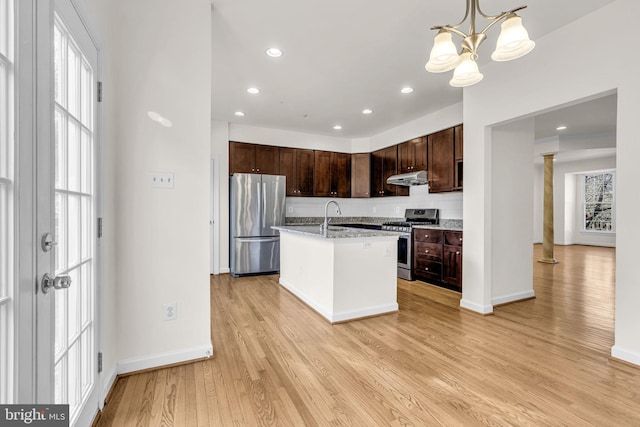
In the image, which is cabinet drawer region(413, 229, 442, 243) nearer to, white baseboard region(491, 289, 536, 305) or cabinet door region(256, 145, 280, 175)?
white baseboard region(491, 289, 536, 305)

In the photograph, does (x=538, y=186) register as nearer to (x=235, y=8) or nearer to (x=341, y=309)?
(x=341, y=309)

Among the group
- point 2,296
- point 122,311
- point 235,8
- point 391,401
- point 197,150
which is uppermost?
point 235,8

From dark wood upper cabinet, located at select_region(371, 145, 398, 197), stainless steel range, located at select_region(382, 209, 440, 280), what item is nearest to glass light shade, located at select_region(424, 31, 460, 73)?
stainless steel range, located at select_region(382, 209, 440, 280)

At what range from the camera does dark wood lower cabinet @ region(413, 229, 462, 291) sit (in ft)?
13.5

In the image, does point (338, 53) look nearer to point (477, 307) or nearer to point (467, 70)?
point (467, 70)

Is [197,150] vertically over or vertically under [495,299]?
over

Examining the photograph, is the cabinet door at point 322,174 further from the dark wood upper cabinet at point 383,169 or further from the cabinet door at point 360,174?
the dark wood upper cabinet at point 383,169

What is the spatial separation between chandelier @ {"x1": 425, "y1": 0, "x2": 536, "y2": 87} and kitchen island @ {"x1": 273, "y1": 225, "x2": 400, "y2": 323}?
68.7 inches

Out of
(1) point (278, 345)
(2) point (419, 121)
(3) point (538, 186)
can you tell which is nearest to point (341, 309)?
(1) point (278, 345)

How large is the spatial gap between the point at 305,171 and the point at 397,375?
14.3 feet

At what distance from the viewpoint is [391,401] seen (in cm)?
176

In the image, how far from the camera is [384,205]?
20.8ft

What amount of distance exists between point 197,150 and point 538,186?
1092 cm

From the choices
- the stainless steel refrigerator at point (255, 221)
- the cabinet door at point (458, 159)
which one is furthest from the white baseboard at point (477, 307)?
the stainless steel refrigerator at point (255, 221)
